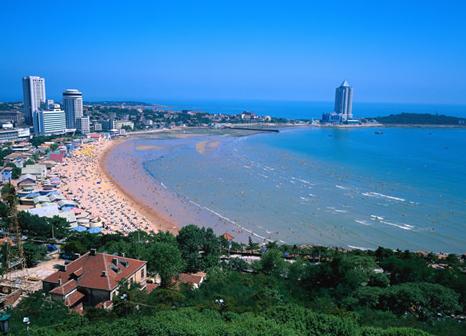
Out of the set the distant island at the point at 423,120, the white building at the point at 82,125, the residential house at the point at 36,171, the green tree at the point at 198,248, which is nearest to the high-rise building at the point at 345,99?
the distant island at the point at 423,120

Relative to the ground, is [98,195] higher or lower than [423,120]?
lower

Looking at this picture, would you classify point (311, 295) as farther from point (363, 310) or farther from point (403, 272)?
point (403, 272)

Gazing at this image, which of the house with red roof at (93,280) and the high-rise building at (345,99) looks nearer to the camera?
the house with red roof at (93,280)

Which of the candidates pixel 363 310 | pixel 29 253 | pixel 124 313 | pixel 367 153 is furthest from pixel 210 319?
pixel 367 153

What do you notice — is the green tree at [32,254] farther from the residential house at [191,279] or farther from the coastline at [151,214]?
the coastline at [151,214]

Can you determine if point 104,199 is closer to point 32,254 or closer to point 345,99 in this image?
point 32,254

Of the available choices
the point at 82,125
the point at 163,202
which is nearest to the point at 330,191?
the point at 163,202
